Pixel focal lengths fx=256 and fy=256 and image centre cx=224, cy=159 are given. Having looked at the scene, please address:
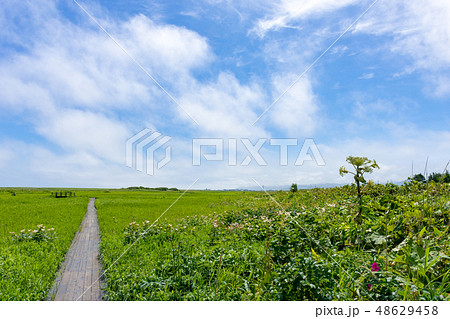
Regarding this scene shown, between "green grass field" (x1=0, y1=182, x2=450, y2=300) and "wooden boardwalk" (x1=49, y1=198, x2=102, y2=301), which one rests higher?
"green grass field" (x1=0, y1=182, x2=450, y2=300)

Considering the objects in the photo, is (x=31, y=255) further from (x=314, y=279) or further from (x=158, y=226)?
(x=314, y=279)

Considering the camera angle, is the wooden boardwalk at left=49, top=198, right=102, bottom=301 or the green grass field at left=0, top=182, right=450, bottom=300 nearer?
the green grass field at left=0, top=182, right=450, bottom=300

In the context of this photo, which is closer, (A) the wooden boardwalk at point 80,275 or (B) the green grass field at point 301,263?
(B) the green grass field at point 301,263

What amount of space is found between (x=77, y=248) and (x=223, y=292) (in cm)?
586

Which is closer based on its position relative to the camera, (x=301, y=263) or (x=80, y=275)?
(x=301, y=263)

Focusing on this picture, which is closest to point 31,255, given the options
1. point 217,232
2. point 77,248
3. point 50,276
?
point 77,248

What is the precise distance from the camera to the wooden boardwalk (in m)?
4.41

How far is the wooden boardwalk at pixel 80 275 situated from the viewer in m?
4.41

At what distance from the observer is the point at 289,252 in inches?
171

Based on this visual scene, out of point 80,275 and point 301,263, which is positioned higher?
point 301,263

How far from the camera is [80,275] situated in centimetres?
539

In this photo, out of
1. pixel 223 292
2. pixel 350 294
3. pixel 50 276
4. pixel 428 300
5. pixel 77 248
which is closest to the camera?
pixel 428 300

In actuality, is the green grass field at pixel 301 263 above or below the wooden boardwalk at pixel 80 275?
above

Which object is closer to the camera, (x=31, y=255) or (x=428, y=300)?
(x=428, y=300)
